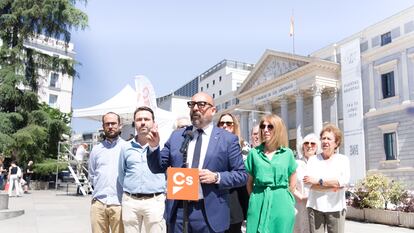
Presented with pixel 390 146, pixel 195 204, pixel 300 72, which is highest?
pixel 300 72

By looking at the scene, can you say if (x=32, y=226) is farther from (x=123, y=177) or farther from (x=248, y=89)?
(x=248, y=89)

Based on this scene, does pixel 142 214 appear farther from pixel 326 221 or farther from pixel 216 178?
pixel 326 221

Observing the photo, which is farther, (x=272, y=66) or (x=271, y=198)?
(x=272, y=66)

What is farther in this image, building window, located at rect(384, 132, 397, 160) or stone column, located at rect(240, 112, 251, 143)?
stone column, located at rect(240, 112, 251, 143)

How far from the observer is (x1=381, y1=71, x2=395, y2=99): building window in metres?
29.0

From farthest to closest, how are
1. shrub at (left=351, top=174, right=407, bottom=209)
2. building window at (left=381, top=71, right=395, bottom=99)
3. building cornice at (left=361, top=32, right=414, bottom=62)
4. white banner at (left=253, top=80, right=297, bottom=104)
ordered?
white banner at (left=253, top=80, right=297, bottom=104), building window at (left=381, top=71, right=395, bottom=99), building cornice at (left=361, top=32, right=414, bottom=62), shrub at (left=351, top=174, right=407, bottom=209)

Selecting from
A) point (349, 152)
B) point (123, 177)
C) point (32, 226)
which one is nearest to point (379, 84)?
point (349, 152)

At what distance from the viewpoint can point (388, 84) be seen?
2938cm

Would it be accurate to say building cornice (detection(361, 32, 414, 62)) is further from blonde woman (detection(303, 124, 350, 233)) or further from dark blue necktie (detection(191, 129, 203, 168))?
dark blue necktie (detection(191, 129, 203, 168))

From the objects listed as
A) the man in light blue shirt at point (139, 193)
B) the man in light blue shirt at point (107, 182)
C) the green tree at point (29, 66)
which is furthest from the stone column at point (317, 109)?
the man in light blue shirt at point (139, 193)

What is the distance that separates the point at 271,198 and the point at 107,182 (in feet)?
6.57

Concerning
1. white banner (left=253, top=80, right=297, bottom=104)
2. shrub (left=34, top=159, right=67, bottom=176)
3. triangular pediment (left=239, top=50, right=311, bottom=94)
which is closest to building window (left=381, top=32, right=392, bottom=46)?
triangular pediment (left=239, top=50, right=311, bottom=94)

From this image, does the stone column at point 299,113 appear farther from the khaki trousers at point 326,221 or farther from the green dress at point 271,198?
the green dress at point 271,198

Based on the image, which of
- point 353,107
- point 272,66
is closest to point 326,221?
point 353,107
